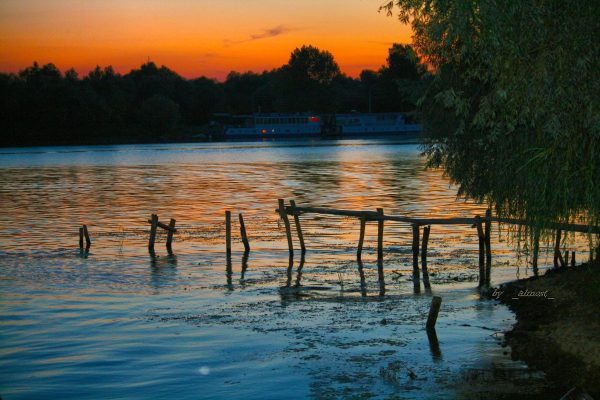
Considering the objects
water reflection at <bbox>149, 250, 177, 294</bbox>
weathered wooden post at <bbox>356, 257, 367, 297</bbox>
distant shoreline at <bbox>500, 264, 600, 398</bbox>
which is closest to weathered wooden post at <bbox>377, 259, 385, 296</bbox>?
weathered wooden post at <bbox>356, 257, 367, 297</bbox>

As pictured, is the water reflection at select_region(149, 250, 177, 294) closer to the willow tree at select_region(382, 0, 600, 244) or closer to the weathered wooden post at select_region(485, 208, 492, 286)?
the weathered wooden post at select_region(485, 208, 492, 286)

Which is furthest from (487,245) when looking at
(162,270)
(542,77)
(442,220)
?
(542,77)

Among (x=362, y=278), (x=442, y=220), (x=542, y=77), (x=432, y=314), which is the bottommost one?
(x=362, y=278)

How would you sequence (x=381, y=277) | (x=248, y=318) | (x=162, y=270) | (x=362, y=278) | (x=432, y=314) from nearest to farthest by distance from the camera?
(x=432, y=314) < (x=248, y=318) < (x=362, y=278) < (x=381, y=277) < (x=162, y=270)

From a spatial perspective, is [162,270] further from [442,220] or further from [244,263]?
[442,220]

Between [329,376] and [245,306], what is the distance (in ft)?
24.0

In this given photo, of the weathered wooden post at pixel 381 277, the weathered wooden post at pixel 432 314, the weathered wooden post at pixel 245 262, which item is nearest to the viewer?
the weathered wooden post at pixel 432 314

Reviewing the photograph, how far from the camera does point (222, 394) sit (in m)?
16.6

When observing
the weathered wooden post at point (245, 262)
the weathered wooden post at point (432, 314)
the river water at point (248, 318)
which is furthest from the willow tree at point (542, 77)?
the weathered wooden post at point (245, 262)

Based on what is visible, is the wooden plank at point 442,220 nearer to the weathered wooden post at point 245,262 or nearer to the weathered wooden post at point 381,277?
the weathered wooden post at point 381,277

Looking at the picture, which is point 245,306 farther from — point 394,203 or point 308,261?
point 394,203

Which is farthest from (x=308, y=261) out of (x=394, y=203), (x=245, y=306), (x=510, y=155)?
(x=394, y=203)

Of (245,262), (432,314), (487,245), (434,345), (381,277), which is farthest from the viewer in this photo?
(245,262)

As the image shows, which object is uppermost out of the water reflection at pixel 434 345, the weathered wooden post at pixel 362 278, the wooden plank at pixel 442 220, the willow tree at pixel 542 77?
the willow tree at pixel 542 77
